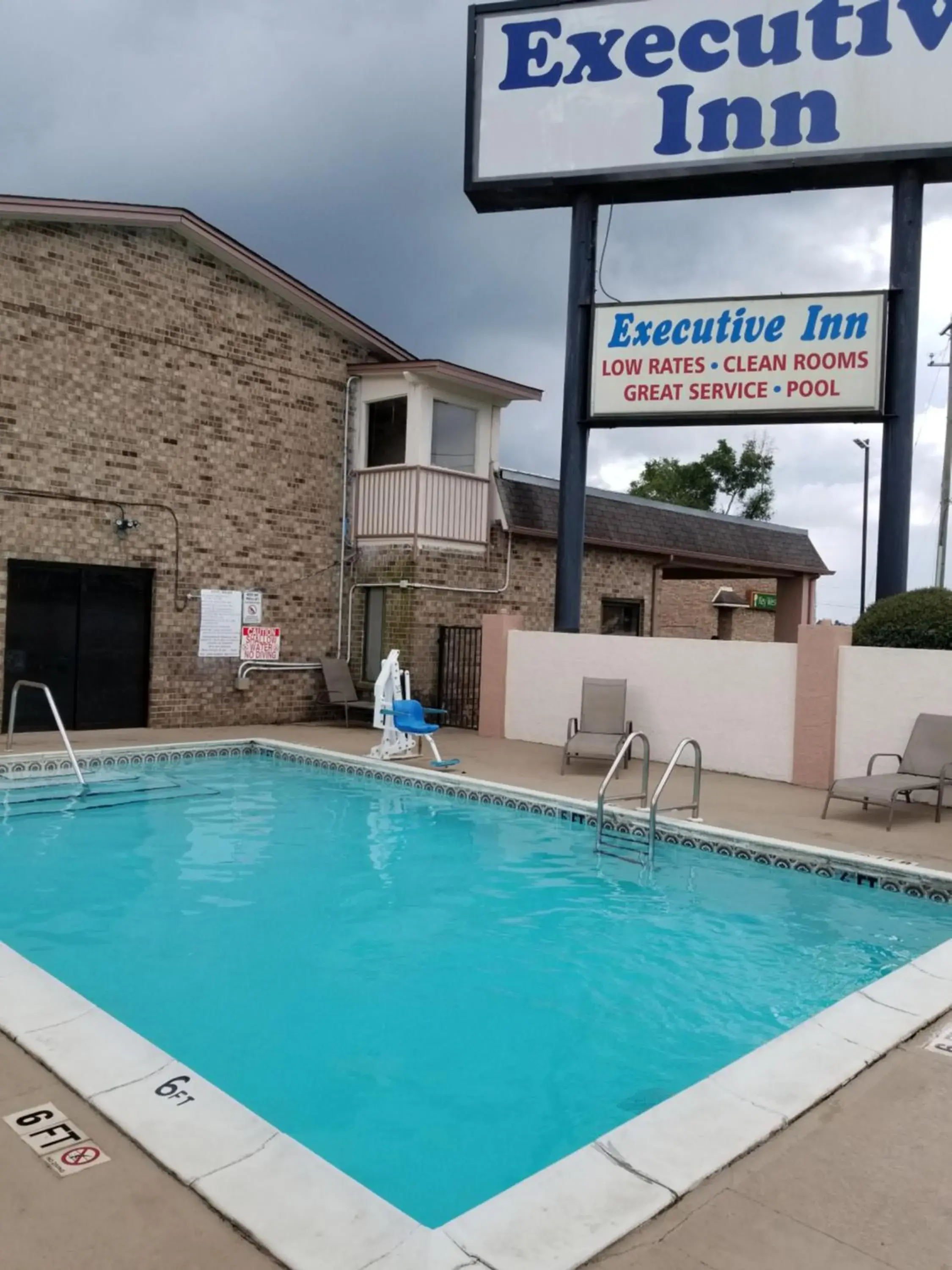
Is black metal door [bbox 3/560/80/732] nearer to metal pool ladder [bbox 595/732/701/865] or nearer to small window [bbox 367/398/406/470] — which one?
small window [bbox 367/398/406/470]

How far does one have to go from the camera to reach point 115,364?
12781 mm

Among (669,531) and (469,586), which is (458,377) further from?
(669,531)

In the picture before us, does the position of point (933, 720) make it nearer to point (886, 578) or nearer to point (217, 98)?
point (886, 578)

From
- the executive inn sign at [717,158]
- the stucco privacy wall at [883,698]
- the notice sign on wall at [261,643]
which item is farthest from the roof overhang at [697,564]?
the stucco privacy wall at [883,698]

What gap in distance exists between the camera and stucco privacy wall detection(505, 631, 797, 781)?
424 inches

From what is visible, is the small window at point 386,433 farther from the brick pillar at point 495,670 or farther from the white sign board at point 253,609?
the brick pillar at point 495,670

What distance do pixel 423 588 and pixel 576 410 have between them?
3.45m

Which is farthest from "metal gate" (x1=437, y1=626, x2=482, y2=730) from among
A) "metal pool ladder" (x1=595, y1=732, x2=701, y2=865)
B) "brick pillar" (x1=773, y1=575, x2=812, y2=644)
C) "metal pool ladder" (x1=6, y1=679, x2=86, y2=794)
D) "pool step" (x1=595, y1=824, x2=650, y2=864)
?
"brick pillar" (x1=773, y1=575, x2=812, y2=644)

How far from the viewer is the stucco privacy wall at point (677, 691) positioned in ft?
35.3

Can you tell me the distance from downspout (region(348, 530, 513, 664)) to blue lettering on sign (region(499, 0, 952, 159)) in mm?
4362

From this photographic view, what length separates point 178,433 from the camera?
13445 mm

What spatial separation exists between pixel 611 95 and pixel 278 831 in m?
10.7

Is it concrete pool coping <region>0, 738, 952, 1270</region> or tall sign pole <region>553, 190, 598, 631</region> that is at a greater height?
tall sign pole <region>553, 190, 598, 631</region>

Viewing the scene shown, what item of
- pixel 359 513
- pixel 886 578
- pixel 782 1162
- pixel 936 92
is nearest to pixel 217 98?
pixel 359 513
